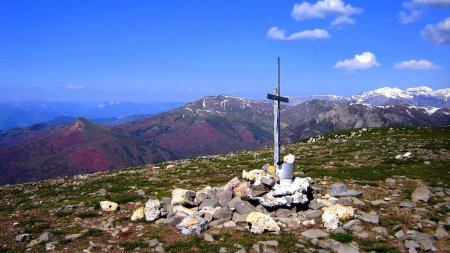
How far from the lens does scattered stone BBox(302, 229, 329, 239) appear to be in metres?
15.6

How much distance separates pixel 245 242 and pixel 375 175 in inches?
555

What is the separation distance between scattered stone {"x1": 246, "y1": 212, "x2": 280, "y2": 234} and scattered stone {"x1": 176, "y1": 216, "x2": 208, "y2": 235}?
6.82 ft

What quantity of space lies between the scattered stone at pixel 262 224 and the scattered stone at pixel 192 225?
81.8 inches

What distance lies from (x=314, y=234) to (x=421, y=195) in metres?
7.75

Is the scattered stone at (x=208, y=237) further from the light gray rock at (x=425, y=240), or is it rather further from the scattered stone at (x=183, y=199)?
the light gray rock at (x=425, y=240)

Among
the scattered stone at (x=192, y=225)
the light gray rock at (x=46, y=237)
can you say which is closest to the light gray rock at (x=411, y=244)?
the scattered stone at (x=192, y=225)

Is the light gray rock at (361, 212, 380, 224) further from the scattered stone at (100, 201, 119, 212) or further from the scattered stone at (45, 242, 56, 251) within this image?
the scattered stone at (45, 242, 56, 251)

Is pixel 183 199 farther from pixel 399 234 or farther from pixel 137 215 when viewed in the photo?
pixel 399 234

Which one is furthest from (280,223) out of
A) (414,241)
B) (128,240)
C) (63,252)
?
(63,252)

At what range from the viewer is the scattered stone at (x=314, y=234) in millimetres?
15609

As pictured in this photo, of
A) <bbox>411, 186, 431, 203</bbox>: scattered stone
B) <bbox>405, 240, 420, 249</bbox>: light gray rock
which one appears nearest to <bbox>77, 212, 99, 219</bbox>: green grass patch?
<bbox>405, 240, 420, 249</bbox>: light gray rock

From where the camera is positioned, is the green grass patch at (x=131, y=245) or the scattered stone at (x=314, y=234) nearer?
the green grass patch at (x=131, y=245)

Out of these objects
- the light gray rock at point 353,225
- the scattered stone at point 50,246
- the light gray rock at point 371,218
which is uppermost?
the light gray rock at point 371,218

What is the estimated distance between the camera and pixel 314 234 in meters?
15.7
